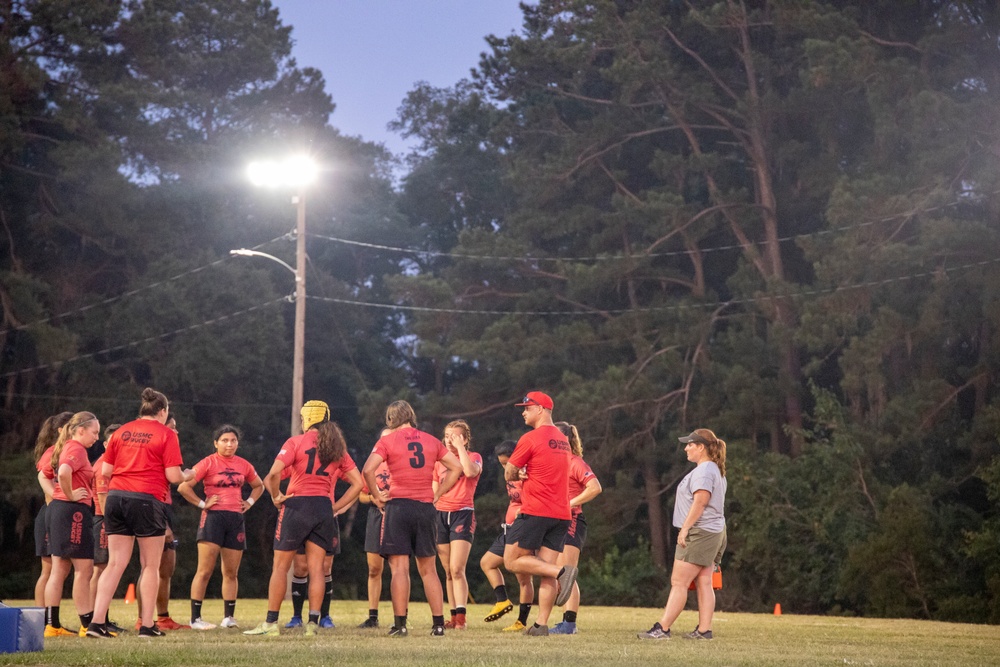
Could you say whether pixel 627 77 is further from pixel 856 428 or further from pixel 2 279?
pixel 2 279

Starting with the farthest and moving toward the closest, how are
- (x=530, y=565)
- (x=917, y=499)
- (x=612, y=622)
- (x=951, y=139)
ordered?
1. (x=951, y=139)
2. (x=917, y=499)
3. (x=612, y=622)
4. (x=530, y=565)

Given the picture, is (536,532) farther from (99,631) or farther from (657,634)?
(99,631)

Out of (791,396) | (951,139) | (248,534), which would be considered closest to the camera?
(951,139)

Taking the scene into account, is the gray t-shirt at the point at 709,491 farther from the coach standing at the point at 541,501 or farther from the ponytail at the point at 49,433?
the ponytail at the point at 49,433

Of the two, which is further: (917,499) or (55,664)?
(917,499)

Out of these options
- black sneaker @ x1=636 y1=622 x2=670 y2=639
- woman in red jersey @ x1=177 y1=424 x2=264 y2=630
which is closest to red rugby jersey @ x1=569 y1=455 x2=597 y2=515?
black sneaker @ x1=636 y1=622 x2=670 y2=639

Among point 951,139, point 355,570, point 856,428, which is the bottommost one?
point 355,570

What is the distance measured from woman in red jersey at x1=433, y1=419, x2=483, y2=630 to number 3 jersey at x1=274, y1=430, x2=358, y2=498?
Answer: 1.27 m

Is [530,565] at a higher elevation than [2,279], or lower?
lower

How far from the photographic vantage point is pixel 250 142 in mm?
43375

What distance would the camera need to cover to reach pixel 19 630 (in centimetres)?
925

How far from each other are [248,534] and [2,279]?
10751 millimetres

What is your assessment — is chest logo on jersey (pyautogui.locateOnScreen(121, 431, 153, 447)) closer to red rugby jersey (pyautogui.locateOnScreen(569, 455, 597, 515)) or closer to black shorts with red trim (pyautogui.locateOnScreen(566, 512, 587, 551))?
red rugby jersey (pyautogui.locateOnScreen(569, 455, 597, 515))

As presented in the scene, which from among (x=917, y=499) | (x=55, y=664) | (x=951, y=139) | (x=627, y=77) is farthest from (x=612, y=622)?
(x=627, y=77)
